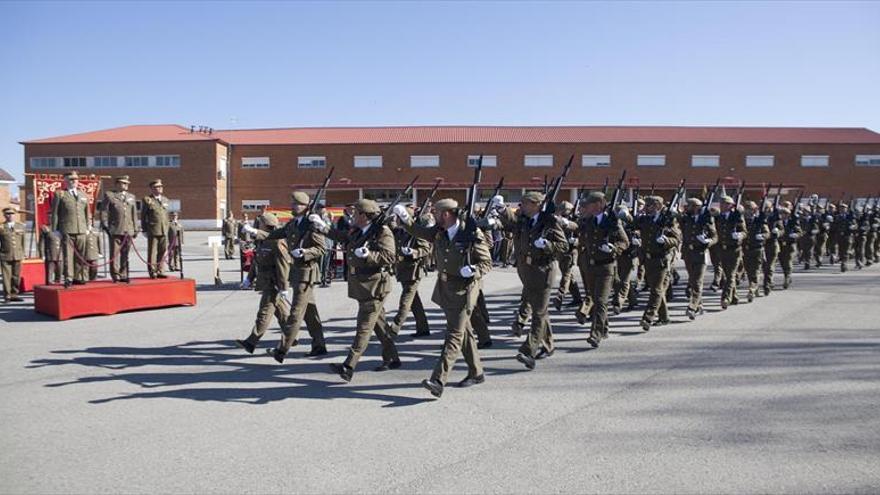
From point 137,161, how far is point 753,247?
48.0 m

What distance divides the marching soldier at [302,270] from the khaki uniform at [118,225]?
200 inches

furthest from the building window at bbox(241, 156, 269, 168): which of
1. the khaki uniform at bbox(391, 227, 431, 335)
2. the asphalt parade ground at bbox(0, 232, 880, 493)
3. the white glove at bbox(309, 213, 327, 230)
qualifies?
the white glove at bbox(309, 213, 327, 230)

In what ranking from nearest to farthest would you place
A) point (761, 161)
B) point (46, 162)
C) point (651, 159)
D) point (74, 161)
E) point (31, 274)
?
point (31, 274), point (74, 161), point (46, 162), point (761, 161), point (651, 159)

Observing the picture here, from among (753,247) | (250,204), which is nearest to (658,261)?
(753,247)

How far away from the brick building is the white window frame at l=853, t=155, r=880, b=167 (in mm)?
80

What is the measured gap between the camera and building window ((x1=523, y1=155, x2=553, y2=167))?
164 feet

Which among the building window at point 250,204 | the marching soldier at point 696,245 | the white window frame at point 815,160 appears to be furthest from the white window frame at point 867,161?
the marching soldier at point 696,245

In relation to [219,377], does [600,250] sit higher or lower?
higher

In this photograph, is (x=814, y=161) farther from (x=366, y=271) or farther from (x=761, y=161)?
(x=366, y=271)

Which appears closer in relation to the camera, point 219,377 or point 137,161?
point 219,377

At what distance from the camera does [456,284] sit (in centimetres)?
611

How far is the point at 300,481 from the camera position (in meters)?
4.06

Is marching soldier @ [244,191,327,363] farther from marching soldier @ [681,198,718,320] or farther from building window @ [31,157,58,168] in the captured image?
building window @ [31,157,58,168]

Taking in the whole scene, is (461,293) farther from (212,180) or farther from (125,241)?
(212,180)
